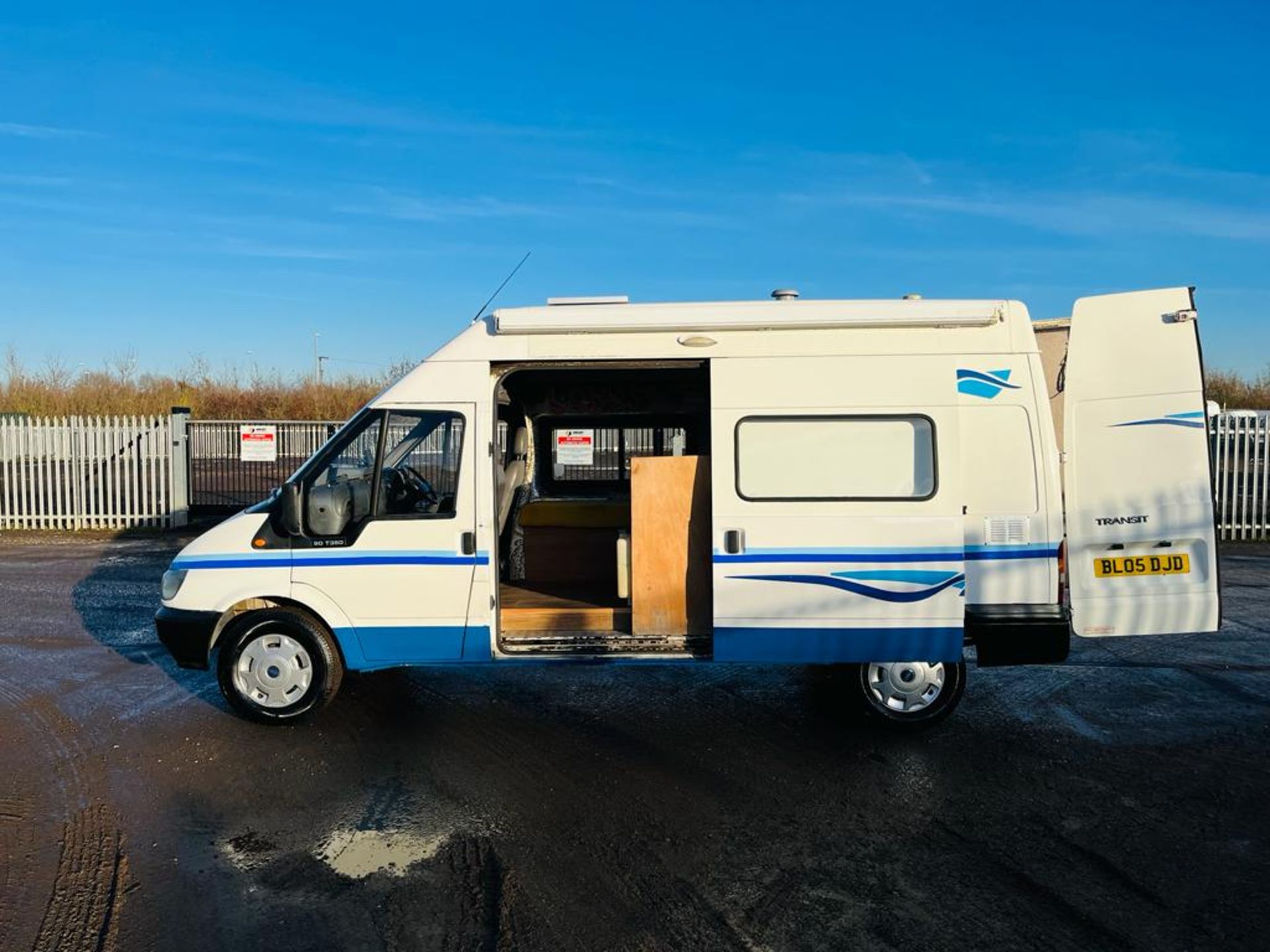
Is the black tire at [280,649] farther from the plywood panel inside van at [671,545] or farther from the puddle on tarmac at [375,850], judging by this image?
the plywood panel inside van at [671,545]

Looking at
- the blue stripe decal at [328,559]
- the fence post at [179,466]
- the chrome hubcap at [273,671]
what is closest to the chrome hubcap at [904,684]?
the blue stripe decal at [328,559]

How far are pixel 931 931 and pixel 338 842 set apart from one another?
2.65 m

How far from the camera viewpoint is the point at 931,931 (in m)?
3.64

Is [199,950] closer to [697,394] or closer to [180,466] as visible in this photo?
[697,394]

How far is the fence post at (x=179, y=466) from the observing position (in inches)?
640

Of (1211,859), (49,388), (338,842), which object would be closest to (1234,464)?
(1211,859)

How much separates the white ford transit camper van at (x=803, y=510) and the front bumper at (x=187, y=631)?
0.05 feet

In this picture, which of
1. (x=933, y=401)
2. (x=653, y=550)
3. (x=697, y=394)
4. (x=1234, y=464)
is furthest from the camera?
(x=1234, y=464)

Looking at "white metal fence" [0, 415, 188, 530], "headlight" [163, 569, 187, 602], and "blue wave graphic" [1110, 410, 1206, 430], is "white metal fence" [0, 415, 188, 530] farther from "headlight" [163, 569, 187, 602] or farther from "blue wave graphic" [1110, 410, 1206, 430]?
"blue wave graphic" [1110, 410, 1206, 430]

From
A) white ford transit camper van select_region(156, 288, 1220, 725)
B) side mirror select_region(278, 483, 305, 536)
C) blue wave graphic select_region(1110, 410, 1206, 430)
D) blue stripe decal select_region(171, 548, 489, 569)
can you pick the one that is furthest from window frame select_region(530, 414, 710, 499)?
blue wave graphic select_region(1110, 410, 1206, 430)

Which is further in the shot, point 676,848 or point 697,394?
point 697,394

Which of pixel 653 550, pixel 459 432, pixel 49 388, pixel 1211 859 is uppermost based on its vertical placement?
pixel 49 388

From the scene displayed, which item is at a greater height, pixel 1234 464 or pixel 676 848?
pixel 1234 464

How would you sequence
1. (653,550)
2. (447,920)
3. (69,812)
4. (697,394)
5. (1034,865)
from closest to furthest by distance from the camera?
(447,920)
(1034,865)
(69,812)
(653,550)
(697,394)
